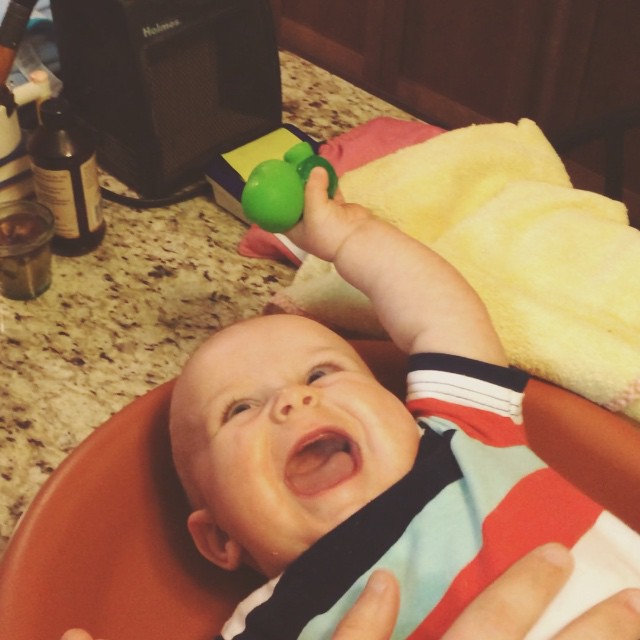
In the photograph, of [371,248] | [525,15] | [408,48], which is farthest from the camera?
[408,48]

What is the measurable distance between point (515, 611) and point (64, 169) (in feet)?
1.91

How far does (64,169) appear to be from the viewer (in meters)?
0.78

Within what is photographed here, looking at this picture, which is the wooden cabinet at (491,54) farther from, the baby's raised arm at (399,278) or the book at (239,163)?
the baby's raised arm at (399,278)

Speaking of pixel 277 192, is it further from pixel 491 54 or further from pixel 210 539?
pixel 491 54

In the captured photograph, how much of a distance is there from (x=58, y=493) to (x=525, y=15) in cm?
148

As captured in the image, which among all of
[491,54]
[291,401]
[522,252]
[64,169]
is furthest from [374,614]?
[491,54]

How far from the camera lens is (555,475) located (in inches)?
24.1

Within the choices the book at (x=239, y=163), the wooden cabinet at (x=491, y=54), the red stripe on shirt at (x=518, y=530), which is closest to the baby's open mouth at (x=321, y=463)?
the red stripe on shirt at (x=518, y=530)

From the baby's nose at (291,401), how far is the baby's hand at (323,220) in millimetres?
173

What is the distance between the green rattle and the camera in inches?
25.9

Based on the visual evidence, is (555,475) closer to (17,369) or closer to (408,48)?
(17,369)

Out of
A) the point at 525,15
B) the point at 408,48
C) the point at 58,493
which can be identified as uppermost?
the point at 58,493

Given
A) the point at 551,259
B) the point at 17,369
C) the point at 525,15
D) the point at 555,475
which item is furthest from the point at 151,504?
the point at 525,15

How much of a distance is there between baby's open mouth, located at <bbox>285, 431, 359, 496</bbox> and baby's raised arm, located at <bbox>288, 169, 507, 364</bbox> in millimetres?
113
